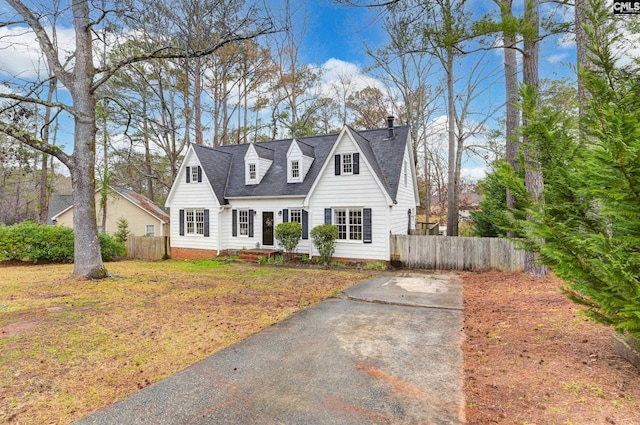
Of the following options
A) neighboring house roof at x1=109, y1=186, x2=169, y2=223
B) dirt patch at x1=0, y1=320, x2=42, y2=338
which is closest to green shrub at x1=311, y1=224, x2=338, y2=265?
dirt patch at x1=0, y1=320, x2=42, y2=338

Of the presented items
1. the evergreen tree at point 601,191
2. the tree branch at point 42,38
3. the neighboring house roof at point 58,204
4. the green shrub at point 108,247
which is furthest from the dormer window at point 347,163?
the neighboring house roof at point 58,204

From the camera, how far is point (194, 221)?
17953 mm

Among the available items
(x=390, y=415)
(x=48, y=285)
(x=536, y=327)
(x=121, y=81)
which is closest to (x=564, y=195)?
(x=536, y=327)

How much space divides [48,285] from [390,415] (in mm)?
10040

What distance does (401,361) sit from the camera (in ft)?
14.8

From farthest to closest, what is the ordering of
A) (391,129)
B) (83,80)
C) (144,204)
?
(144,204)
(391,129)
(83,80)

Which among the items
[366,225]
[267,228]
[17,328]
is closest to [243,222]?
[267,228]

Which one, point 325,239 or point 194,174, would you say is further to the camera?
point 194,174

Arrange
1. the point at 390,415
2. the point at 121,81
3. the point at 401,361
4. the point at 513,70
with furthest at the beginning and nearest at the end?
the point at 121,81 → the point at 513,70 → the point at 401,361 → the point at 390,415

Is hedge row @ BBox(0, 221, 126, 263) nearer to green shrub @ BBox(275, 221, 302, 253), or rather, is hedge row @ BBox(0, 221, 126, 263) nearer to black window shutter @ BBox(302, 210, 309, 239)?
green shrub @ BBox(275, 221, 302, 253)

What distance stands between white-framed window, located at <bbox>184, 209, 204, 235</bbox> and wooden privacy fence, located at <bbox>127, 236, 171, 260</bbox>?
5.54 feet

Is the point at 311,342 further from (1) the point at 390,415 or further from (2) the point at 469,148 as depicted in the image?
(2) the point at 469,148

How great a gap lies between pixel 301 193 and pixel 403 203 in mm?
4988

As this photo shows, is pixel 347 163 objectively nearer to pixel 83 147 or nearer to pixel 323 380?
pixel 83 147
